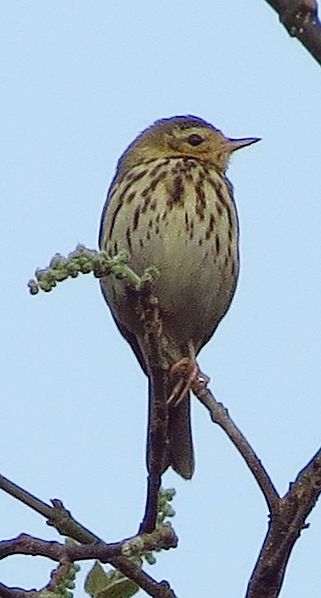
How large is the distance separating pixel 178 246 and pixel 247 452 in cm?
237

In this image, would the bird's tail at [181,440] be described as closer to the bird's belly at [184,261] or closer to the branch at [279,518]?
the bird's belly at [184,261]

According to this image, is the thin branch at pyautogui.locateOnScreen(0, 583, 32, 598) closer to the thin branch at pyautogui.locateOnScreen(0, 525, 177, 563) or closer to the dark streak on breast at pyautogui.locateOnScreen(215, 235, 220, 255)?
the thin branch at pyautogui.locateOnScreen(0, 525, 177, 563)

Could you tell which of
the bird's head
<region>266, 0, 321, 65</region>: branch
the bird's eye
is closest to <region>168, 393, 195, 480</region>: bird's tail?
the bird's head

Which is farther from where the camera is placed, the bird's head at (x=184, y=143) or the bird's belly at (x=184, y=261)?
the bird's head at (x=184, y=143)

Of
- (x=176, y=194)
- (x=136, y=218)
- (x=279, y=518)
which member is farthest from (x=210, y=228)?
(x=279, y=518)

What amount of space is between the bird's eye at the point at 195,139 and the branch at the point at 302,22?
4490 mm

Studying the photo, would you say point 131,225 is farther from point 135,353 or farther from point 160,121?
point 160,121

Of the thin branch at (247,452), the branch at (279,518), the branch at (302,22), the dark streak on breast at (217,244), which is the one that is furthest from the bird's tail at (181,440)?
the branch at (302,22)

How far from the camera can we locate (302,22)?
4.07 feet

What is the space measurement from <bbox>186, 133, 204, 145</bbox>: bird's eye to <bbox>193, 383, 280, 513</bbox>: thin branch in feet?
10.6

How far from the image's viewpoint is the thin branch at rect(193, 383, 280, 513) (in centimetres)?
237

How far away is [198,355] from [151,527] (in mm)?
2887

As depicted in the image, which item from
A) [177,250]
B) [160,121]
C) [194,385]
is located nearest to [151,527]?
[194,385]

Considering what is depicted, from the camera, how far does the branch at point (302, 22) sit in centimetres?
122
